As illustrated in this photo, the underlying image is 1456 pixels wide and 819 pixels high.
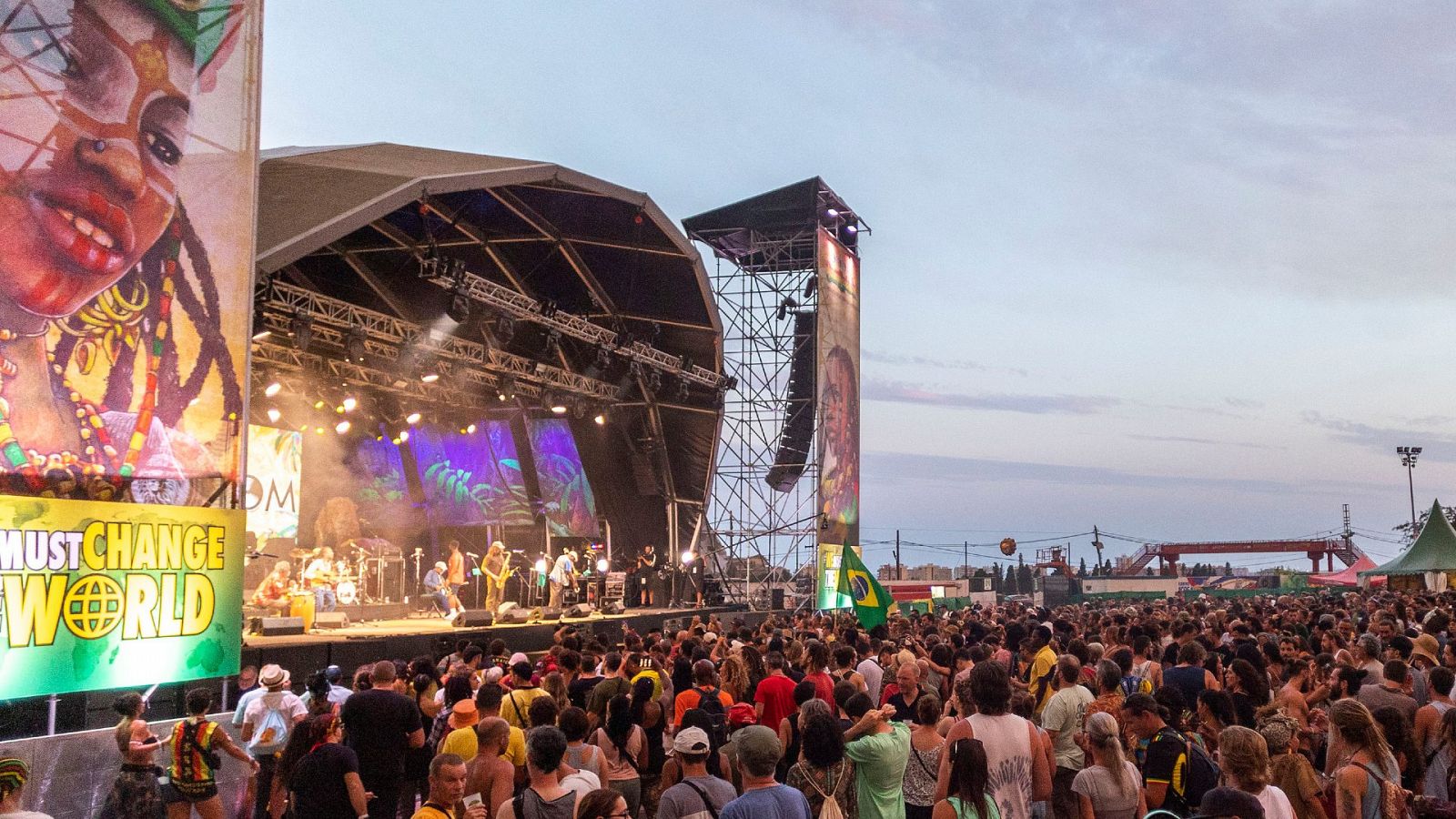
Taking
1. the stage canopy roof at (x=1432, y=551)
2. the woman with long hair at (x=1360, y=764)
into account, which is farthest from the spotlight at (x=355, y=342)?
the stage canopy roof at (x=1432, y=551)

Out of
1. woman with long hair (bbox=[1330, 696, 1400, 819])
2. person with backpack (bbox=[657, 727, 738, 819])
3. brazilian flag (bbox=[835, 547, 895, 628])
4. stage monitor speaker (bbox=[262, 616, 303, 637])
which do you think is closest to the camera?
person with backpack (bbox=[657, 727, 738, 819])

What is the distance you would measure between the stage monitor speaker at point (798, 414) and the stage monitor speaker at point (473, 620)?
1063 cm

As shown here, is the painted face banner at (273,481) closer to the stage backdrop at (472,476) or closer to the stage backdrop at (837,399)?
the stage backdrop at (472,476)

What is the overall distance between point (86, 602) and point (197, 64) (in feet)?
15.7

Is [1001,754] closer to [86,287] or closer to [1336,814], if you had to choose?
[1336,814]

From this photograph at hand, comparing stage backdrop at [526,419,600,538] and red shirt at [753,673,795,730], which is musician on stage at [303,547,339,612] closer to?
stage backdrop at [526,419,600,538]

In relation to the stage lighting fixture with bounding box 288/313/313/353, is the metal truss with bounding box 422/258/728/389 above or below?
above

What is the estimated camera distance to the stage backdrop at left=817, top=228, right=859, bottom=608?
27.1m

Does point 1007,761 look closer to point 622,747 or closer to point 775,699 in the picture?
point 775,699

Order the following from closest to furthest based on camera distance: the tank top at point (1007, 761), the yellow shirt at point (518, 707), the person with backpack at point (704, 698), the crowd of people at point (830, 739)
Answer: the crowd of people at point (830, 739) → the tank top at point (1007, 761) → the yellow shirt at point (518, 707) → the person with backpack at point (704, 698)

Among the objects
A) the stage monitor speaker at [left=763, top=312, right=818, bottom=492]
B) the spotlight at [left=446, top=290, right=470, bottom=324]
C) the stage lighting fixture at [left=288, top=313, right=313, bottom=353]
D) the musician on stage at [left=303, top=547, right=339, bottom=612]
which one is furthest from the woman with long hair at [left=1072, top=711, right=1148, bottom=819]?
the stage monitor speaker at [left=763, top=312, right=818, bottom=492]

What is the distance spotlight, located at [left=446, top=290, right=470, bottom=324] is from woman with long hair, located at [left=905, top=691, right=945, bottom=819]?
13.2 meters

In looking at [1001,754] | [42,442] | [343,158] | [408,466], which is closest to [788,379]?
[408,466]

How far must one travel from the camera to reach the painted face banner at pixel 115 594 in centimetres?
780
